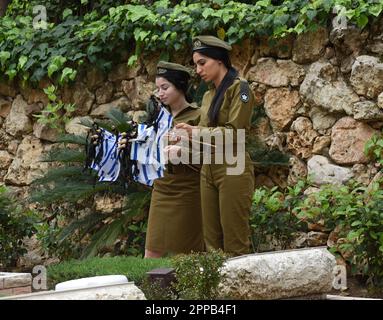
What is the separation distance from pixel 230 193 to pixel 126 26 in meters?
3.58

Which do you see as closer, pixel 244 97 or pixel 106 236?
pixel 244 97

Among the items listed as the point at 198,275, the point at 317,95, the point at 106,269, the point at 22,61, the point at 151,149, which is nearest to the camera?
the point at 198,275

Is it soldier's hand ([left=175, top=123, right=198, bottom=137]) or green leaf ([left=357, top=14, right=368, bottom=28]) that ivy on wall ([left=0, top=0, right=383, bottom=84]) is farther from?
soldier's hand ([left=175, top=123, right=198, bottom=137])

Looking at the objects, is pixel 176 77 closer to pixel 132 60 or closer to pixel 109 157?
pixel 109 157

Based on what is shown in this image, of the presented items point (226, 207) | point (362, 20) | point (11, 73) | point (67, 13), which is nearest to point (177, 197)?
point (226, 207)

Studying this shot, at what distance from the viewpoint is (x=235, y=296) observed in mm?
5312

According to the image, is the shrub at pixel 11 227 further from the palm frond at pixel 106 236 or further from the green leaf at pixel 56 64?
the green leaf at pixel 56 64

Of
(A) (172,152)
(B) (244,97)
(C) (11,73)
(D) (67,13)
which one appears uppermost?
(D) (67,13)

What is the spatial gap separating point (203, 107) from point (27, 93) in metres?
4.48

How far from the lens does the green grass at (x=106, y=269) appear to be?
Answer: 209 inches

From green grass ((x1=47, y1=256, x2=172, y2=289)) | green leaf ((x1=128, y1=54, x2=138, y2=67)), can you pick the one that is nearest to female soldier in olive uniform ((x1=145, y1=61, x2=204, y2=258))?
green grass ((x1=47, y1=256, x2=172, y2=289))

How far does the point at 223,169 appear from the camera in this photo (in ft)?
20.2
